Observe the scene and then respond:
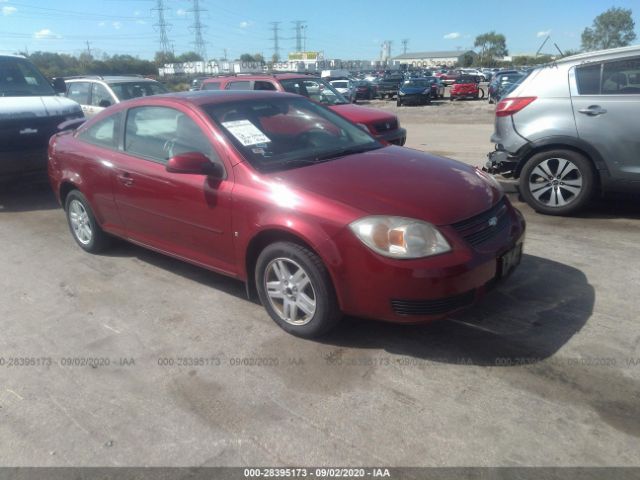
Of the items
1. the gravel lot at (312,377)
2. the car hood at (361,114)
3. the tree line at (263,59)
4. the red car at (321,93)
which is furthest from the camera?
the tree line at (263,59)

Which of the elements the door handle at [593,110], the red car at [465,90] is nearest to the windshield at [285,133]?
the door handle at [593,110]

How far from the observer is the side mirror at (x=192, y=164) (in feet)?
12.0

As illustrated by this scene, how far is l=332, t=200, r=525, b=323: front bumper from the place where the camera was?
3.07 meters

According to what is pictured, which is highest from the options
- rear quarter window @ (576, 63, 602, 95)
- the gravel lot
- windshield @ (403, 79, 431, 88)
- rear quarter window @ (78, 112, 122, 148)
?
windshield @ (403, 79, 431, 88)

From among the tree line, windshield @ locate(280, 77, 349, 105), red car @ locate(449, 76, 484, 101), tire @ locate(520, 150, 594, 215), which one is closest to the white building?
the tree line

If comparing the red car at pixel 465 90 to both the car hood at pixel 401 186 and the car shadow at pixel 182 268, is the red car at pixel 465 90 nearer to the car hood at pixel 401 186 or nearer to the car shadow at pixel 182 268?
the car shadow at pixel 182 268

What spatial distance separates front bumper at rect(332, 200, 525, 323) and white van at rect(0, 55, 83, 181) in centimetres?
623

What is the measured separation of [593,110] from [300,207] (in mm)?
3945

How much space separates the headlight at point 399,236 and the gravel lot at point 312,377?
702 millimetres

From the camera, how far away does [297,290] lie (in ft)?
11.4

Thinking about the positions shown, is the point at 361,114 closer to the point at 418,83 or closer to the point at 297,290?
the point at 297,290

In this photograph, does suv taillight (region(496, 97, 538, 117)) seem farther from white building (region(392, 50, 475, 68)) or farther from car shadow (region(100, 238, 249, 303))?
white building (region(392, 50, 475, 68))

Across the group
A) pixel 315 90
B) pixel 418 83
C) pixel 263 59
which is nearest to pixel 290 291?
pixel 315 90

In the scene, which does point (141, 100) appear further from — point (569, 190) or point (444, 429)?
point (569, 190)
